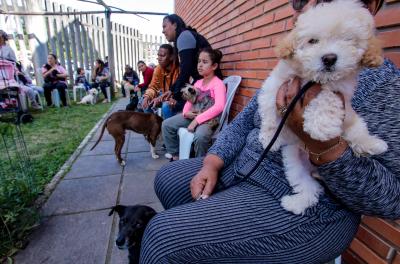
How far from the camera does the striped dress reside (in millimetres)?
868

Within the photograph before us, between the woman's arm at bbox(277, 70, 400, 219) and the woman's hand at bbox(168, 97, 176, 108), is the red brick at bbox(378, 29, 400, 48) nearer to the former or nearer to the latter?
the woman's arm at bbox(277, 70, 400, 219)

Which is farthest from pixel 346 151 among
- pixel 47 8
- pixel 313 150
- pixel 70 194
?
pixel 47 8

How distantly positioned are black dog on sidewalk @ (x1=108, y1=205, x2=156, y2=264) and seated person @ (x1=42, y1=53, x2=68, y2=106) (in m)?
8.70

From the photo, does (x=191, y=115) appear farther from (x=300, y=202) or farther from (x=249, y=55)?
(x=300, y=202)

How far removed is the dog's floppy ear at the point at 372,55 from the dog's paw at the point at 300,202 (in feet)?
1.76

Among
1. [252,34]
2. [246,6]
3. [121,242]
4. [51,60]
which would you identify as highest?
[246,6]

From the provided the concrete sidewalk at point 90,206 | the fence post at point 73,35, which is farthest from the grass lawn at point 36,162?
the fence post at point 73,35

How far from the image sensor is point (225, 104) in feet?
10.6

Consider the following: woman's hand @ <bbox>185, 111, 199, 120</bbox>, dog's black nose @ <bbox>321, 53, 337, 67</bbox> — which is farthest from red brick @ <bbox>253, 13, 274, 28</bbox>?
dog's black nose @ <bbox>321, 53, 337, 67</bbox>

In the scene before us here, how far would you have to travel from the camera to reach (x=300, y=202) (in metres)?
1.01

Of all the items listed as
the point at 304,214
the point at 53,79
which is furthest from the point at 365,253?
the point at 53,79

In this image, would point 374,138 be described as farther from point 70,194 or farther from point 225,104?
point 70,194

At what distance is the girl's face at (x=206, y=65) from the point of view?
3299 mm

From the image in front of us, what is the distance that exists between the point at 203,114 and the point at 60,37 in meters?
11.1
